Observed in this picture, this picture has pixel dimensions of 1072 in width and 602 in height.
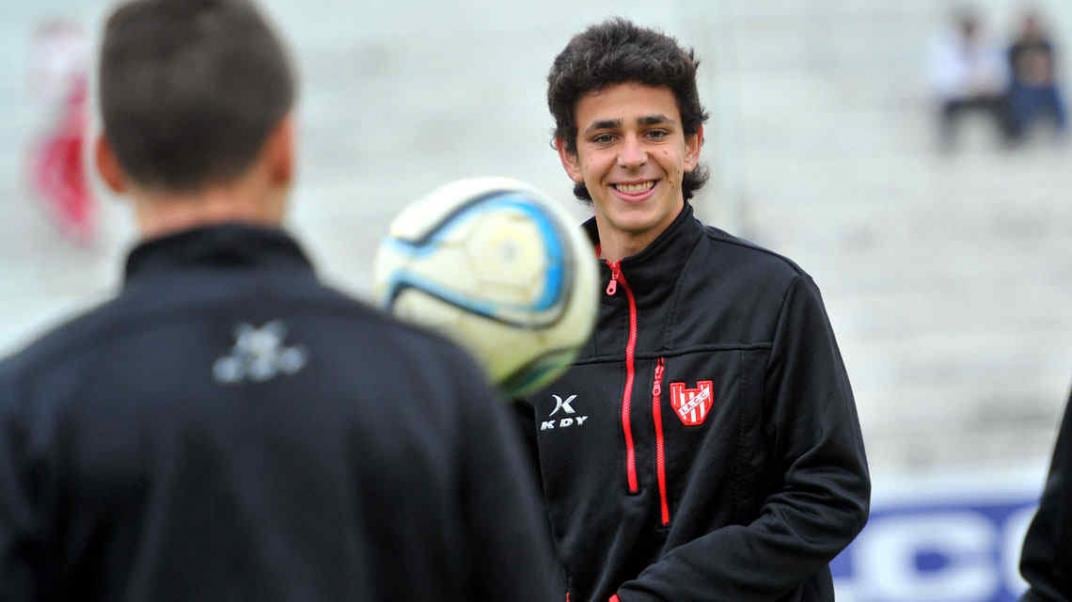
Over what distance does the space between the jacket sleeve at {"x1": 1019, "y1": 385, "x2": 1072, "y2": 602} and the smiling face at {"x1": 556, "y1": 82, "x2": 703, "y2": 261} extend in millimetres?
1086

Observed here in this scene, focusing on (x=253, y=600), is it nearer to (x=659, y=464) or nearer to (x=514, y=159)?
(x=659, y=464)

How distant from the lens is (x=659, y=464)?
12.9 ft

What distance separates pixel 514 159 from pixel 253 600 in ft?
56.2

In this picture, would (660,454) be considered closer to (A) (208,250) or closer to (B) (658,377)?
(B) (658,377)

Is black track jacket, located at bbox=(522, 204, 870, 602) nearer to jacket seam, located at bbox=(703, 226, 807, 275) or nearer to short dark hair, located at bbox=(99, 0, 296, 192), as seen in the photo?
jacket seam, located at bbox=(703, 226, 807, 275)

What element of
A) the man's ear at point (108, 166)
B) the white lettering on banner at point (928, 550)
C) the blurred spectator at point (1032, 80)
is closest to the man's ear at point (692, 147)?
the man's ear at point (108, 166)

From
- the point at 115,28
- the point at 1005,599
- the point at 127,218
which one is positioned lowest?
the point at 1005,599

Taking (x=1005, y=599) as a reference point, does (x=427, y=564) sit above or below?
above

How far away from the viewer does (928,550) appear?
29.8ft

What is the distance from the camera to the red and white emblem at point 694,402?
3.94m

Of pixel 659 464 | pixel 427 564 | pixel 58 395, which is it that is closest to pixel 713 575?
pixel 659 464

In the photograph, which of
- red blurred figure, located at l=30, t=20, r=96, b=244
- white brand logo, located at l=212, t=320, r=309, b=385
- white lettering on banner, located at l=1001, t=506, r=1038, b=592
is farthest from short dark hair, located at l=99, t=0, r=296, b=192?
red blurred figure, located at l=30, t=20, r=96, b=244

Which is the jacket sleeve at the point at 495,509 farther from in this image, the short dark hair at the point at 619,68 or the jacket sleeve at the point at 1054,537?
the short dark hair at the point at 619,68

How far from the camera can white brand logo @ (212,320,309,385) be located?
7.43 feet
